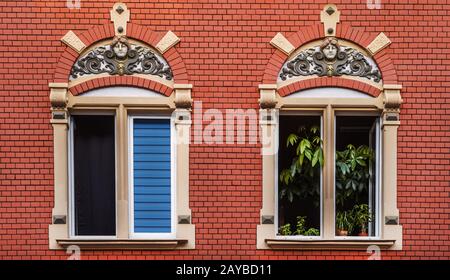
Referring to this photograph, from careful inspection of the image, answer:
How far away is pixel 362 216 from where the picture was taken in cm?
821

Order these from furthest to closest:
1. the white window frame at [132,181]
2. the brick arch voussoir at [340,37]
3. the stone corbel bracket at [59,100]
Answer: the white window frame at [132,181] < the brick arch voussoir at [340,37] < the stone corbel bracket at [59,100]

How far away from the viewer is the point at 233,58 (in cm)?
813

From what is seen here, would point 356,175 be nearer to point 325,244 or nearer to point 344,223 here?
point 344,223

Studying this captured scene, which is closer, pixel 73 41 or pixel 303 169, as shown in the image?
pixel 73 41

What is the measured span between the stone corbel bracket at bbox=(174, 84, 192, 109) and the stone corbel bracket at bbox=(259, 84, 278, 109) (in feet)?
2.78

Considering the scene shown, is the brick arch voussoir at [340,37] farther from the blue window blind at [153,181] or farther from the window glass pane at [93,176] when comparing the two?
the window glass pane at [93,176]

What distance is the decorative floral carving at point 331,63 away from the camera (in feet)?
26.7

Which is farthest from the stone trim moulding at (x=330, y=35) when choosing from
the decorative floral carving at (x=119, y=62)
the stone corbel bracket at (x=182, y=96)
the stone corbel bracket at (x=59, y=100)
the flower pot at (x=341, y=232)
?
the stone corbel bracket at (x=59, y=100)

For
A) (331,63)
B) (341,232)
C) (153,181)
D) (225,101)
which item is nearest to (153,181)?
(153,181)

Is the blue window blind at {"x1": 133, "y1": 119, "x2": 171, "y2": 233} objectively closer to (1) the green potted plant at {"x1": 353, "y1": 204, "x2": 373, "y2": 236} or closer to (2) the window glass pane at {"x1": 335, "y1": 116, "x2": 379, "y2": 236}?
(2) the window glass pane at {"x1": 335, "y1": 116, "x2": 379, "y2": 236}

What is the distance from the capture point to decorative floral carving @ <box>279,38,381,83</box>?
8.15m

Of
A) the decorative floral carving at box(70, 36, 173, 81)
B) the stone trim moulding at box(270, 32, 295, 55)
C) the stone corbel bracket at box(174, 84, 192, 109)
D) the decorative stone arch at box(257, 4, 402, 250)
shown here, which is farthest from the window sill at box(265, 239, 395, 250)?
the decorative floral carving at box(70, 36, 173, 81)

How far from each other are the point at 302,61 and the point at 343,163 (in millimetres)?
1332

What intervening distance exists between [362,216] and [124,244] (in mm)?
2884
